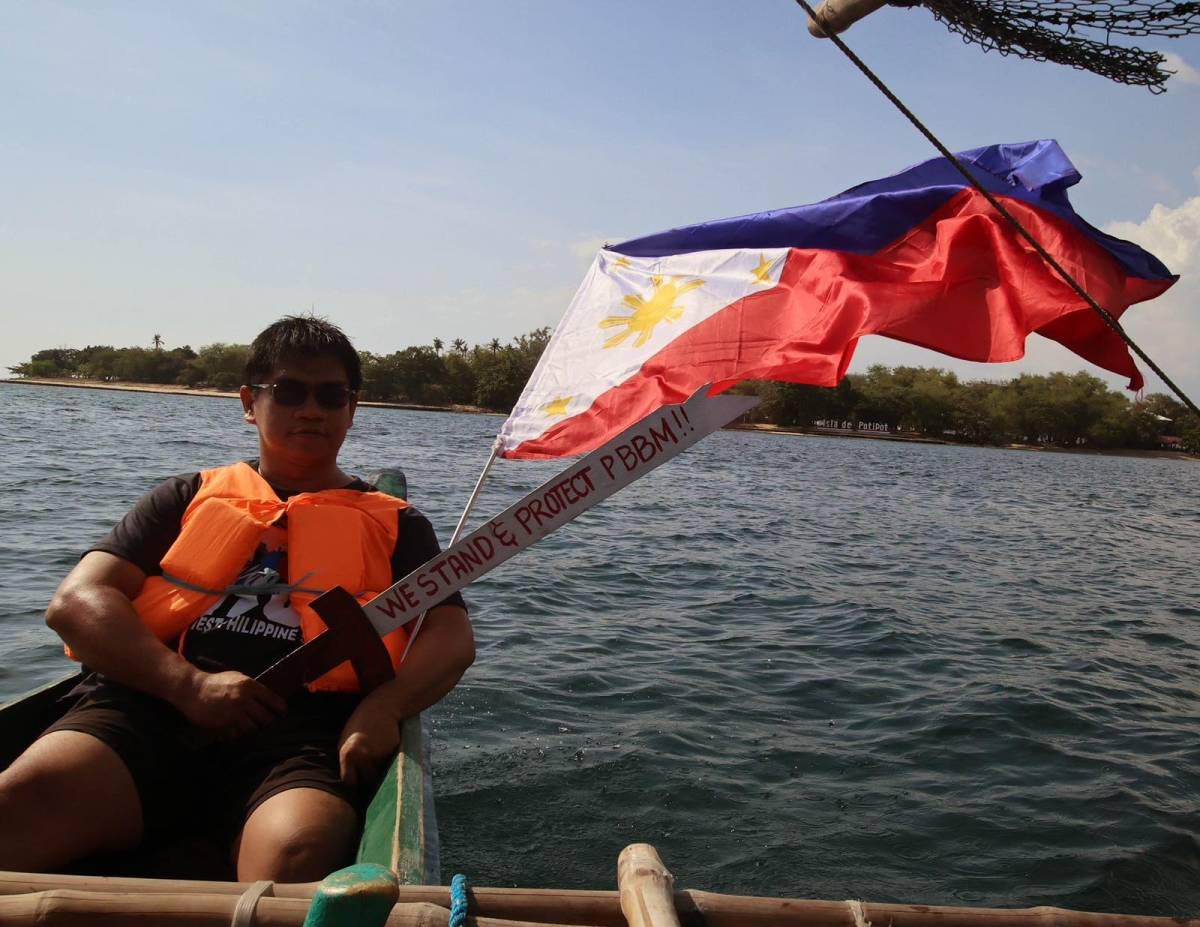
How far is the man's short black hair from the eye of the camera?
135 inches

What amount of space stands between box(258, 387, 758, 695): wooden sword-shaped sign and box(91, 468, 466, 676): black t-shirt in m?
0.17

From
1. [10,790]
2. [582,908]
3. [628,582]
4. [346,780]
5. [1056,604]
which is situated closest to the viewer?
[582,908]

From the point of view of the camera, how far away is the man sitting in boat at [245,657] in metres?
2.59

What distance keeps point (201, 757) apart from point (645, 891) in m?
1.64

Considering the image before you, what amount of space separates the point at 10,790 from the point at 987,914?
2.35 metres

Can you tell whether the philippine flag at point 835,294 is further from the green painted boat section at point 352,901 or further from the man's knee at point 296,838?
the green painted boat section at point 352,901

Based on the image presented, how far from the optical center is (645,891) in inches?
76.0

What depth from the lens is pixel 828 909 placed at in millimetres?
2025

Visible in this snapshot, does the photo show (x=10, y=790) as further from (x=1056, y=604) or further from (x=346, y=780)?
(x=1056, y=604)

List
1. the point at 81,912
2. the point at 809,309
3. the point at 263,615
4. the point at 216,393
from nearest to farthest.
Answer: the point at 81,912 < the point at 263,615 < the point at 809,309 < the point at 216,393

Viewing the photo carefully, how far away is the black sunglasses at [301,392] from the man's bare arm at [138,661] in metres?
0.78

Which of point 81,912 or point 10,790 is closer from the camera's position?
point 81,912

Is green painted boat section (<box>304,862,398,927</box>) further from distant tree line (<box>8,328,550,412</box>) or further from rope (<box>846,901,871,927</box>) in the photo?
distant tree line (<box>8,328,550,412</box>)

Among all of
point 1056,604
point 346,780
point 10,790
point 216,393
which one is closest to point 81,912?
point 10,790
